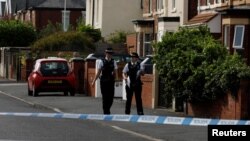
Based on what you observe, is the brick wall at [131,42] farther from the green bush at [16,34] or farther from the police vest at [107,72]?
the police vest at [107,72]

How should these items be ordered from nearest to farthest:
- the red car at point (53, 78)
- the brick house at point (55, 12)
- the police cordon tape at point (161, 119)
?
the police cordon tape at point (161, 119) → the red car at point (53, 78) → the brick house at point (55, 12)

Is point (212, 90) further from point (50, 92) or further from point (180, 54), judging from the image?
point (50, 92)

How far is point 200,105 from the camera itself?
21078 millimetres

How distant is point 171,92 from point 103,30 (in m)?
41.0

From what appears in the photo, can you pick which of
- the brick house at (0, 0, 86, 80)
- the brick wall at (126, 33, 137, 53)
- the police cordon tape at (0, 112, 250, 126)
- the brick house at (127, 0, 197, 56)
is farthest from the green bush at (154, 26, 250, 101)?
the brick house at (0, 0, 86, 80)

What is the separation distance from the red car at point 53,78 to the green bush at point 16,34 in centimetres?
3634

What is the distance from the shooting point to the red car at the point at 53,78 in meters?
32.4

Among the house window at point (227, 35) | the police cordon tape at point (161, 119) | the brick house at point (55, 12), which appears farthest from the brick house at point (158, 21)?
the brick house at point (55, 12)

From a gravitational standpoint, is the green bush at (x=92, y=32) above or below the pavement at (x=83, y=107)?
above

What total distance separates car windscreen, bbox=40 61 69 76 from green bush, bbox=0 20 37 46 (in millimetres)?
36218

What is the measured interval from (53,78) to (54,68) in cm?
43

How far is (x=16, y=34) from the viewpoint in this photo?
69.2 m

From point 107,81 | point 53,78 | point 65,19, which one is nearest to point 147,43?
point 53,78

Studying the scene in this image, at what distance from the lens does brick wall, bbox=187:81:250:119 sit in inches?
744
